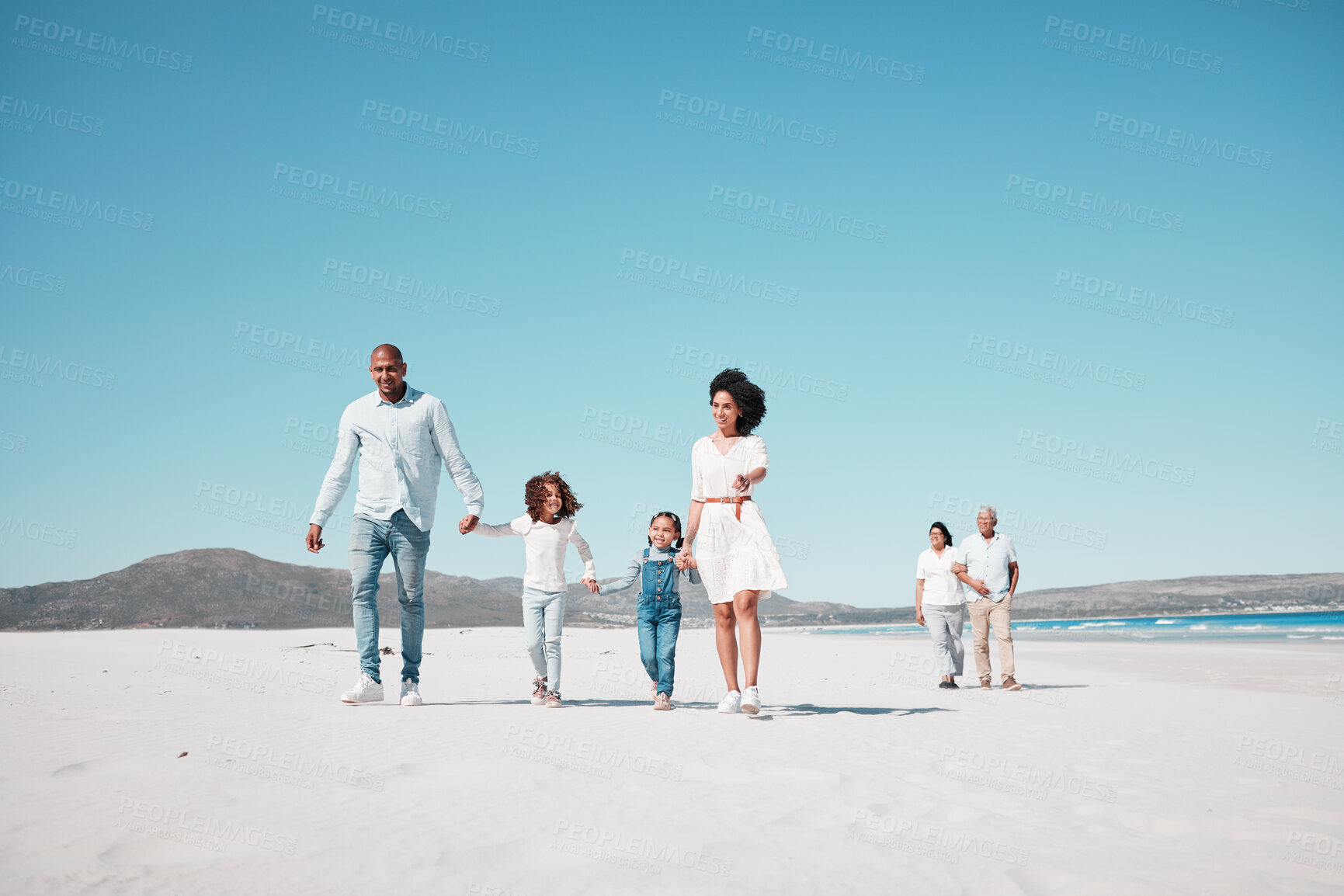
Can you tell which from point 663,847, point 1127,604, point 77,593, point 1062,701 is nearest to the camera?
point 663,847

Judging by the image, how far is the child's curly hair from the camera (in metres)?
6.55

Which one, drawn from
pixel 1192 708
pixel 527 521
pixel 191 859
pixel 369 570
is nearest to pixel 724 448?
pixel 527 521

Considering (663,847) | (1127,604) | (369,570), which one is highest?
(369,570)

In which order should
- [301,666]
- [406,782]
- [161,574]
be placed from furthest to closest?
[161,574] < [301,666] < [406,782]

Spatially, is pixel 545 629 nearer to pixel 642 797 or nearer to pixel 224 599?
pixel 642 797

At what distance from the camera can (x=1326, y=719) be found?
6.03 m

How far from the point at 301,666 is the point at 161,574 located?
762 inches

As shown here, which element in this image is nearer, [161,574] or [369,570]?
[369,570]

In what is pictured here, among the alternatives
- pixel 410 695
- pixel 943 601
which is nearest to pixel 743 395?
pixel 410 695

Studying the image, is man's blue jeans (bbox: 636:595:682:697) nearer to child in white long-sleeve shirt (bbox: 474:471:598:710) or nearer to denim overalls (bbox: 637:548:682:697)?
denim overalls (bbox: 637:548:682:697)

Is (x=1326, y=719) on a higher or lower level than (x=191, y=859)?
lower

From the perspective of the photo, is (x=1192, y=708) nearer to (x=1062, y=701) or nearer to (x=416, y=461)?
(x=1062, y=701)

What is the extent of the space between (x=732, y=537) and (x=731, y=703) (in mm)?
1166

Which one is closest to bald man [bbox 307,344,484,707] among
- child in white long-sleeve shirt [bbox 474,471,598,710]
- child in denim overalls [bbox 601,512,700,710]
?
child in white long-sleeve shirt [bbox 474,471,598,710]
